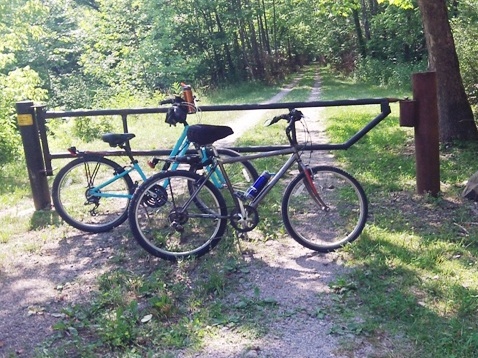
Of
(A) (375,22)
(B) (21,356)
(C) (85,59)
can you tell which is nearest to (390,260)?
(B) (21,356)

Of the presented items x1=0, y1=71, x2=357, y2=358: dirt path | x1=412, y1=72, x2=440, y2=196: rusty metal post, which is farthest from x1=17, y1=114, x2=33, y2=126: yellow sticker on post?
x1=412, y1=72, x2=440, y2=196: rusty metal post

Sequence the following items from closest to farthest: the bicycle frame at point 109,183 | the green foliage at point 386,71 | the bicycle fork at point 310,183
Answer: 1. the bicycle fork at point 310,183
2. the bicycle frame at point 109,183
3. the green foliage at point 386,71

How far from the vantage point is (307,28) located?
5222cm

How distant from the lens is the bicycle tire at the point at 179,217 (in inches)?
195

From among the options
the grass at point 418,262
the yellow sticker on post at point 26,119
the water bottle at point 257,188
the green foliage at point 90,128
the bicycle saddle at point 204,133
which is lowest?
the grass at point 418,262

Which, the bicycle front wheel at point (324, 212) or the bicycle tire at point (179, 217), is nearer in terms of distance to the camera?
the bicycle tire at point (179, 217)

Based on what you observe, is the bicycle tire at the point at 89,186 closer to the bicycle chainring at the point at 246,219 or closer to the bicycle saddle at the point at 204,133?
the bicycle saddle at the point at 204,133

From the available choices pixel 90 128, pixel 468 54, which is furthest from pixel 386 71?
pixel 90 128

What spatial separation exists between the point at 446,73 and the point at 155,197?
5.91 m

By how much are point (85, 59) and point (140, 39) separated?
3524 mm

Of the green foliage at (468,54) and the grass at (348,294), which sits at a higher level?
the green foliage at (468,54)

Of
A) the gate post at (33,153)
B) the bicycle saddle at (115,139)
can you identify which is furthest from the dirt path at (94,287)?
the bicycle saddle at (115,139)

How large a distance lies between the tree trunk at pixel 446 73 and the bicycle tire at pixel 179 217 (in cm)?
543

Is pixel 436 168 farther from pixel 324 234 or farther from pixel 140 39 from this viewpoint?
pixel 140 39
